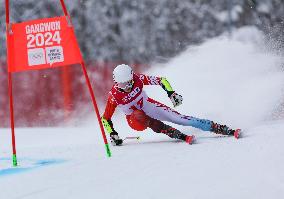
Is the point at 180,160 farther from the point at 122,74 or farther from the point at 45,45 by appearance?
the point at 45,45

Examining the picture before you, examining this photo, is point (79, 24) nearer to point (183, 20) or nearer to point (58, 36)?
point (183, 20)

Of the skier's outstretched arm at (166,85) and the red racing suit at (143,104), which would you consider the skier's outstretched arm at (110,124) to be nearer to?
the red racing suit at (143,104)

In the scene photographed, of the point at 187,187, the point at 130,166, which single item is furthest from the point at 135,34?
the point at 187,187

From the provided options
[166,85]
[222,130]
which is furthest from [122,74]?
[222,130]

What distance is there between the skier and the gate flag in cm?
81

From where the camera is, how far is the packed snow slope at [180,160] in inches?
133

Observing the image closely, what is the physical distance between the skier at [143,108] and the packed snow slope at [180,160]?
0.44 ft

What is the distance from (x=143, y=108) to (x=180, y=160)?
1597 mm

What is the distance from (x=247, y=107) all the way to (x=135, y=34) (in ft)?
22.7

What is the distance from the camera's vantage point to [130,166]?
4.27 metres

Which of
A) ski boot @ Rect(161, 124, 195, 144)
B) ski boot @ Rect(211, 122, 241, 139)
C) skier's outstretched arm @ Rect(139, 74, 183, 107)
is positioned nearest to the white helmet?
skier's outstretched arm @ Rect(139, 74, 183, 107)

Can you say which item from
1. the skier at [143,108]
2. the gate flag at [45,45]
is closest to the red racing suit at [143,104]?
the skier at [143,108]

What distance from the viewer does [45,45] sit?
4.74m

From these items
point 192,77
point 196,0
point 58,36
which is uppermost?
point 196,0
